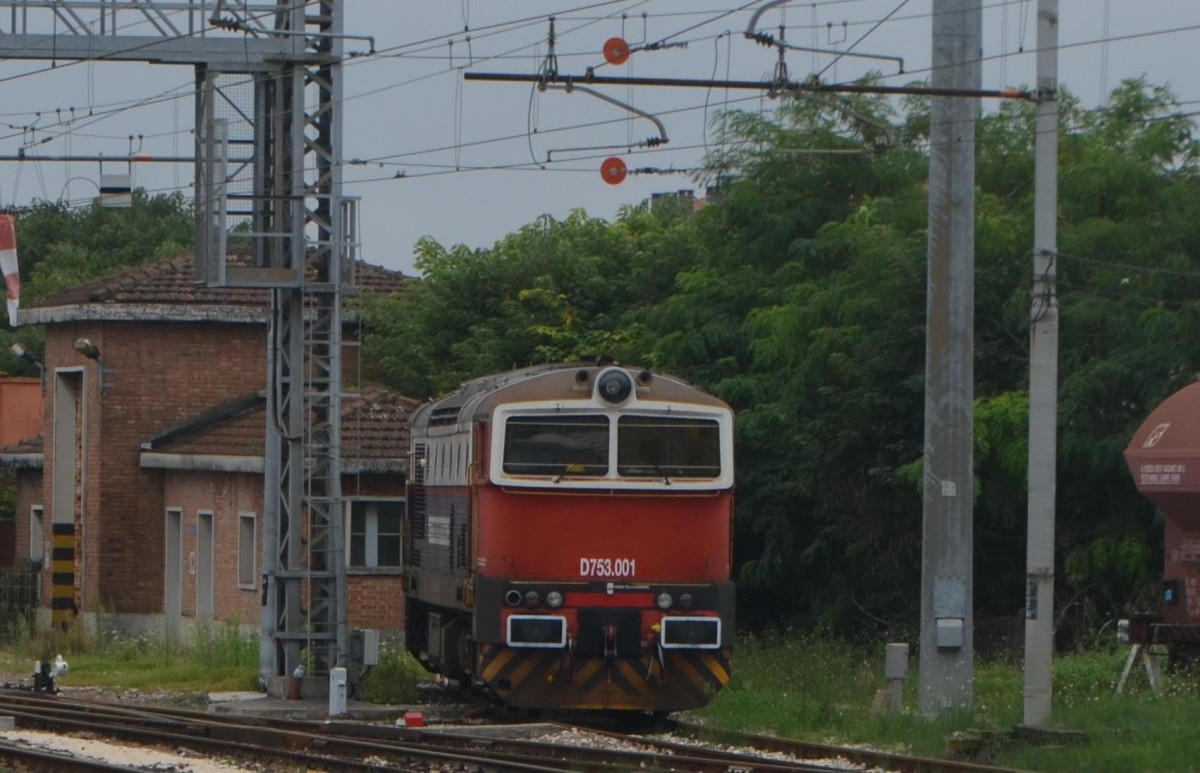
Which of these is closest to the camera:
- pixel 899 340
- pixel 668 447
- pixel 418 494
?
pixel 668 447

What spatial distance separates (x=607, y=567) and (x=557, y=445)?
1194mm

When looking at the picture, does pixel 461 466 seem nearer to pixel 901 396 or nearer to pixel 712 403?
pixel 712 403

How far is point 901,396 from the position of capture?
2441cm

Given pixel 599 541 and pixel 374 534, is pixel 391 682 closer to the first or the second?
pixel 599 541

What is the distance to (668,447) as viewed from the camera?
709 inches

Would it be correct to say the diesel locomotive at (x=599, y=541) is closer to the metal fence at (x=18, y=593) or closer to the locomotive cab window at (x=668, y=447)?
the locomotive cab window at (x=668, y=447)

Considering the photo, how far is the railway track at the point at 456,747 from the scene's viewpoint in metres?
14.4

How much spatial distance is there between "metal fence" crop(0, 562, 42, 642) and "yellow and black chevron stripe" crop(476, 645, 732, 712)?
1961cm

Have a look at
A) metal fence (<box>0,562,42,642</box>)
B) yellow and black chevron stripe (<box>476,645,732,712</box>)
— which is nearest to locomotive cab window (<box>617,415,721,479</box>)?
yellow and black chevron stripe (<box>476,645,732,712</box>)

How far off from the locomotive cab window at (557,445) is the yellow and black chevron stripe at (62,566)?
1800 centimetres

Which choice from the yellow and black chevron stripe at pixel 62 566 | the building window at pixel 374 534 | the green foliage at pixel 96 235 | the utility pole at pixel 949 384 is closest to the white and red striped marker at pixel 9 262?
the yellow and black chevron stripe at pixel 62 566

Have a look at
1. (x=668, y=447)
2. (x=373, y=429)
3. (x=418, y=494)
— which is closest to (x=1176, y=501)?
(x=668, y=447)

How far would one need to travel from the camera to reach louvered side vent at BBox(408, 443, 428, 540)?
21344 mm

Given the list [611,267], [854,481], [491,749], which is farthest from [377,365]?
[491,749]
